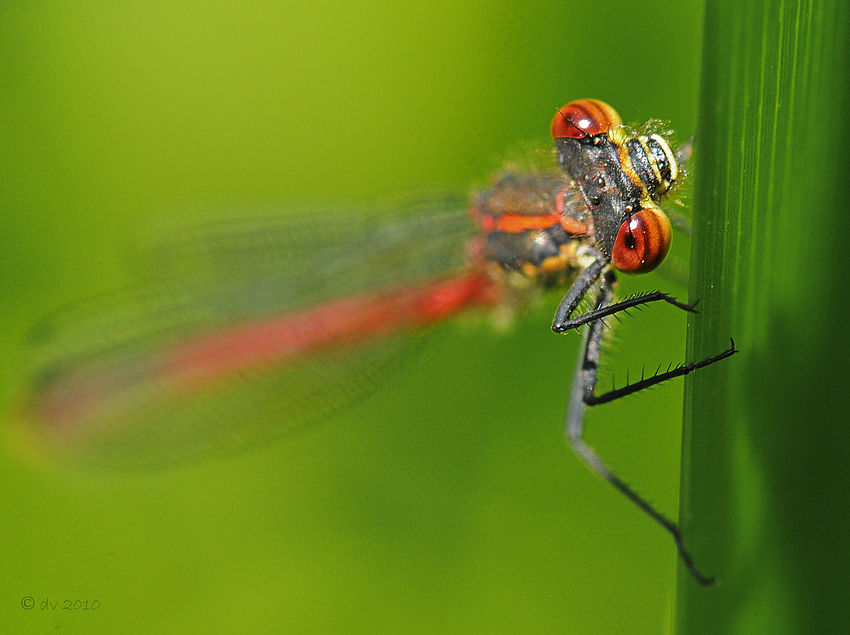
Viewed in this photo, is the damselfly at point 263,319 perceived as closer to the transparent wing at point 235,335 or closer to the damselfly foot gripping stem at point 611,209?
the transparent wing at point 235,335

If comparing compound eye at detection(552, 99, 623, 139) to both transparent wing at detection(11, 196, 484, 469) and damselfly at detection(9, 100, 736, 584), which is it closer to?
damselfly at detection(9, 100, 736, 584)

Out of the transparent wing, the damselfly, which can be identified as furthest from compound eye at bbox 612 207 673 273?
the transparent wing

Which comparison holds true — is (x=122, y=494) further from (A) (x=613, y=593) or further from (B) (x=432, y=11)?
(B) (x=432, y=11)

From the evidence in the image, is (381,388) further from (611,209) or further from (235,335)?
(611,209)

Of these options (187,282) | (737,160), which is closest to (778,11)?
(737,160)

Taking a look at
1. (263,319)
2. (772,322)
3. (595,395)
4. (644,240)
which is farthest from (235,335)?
(772,322)

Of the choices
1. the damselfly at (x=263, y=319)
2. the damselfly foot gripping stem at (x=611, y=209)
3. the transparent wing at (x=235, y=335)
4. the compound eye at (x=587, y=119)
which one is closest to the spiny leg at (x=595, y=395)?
the damselfly foot gripping stem at (x=611, y=209)
